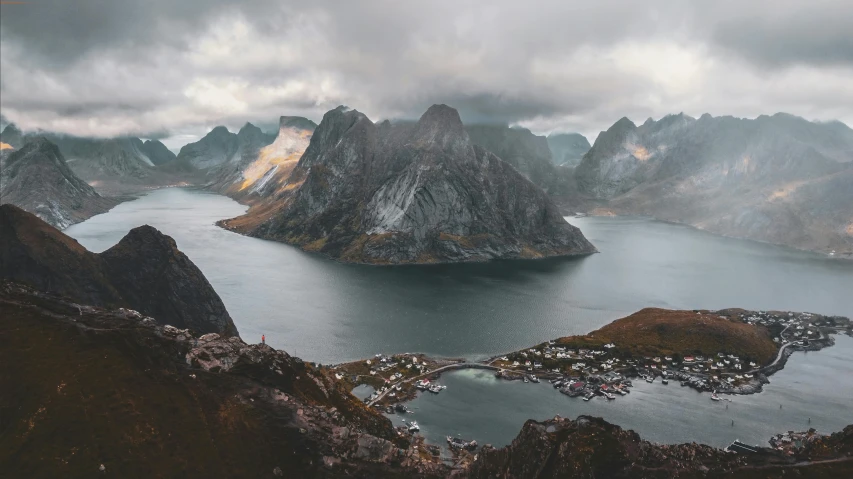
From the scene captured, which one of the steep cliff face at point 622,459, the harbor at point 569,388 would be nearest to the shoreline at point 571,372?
the harbor at point 569,388

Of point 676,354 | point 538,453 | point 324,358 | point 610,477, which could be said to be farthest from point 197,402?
point 676,354

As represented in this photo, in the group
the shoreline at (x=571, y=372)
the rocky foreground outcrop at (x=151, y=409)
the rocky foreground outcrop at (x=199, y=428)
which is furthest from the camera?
the shoreline at (x=571, y=372)

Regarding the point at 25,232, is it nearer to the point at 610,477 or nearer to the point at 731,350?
the point at 610,477

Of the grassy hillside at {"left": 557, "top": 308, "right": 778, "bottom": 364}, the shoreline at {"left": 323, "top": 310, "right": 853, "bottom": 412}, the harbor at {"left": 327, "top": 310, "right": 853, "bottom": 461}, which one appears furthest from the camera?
the grassy hillside at {"left": 557, "top": 308, "right": 778, "bottom": 364}

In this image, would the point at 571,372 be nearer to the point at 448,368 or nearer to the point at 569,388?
the point at 569,388

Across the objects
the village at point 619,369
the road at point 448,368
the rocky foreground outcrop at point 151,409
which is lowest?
the road at point 448,368

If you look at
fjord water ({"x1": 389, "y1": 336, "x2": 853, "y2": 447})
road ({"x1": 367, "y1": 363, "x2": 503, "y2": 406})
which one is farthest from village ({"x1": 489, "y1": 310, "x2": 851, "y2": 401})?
road ({"x1": 367, "y1": 363, "x2": 503, "y2": 406})

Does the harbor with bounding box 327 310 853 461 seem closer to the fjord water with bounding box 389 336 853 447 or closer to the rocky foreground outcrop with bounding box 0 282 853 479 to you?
the fjord water with bounding box 389 336 853 447

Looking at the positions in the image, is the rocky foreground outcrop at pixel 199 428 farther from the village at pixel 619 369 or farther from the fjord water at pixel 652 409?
the village at pixel 619 369
